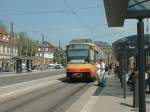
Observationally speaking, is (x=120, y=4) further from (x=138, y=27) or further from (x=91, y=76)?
(x=91, y=76)

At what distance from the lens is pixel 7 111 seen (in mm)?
15664

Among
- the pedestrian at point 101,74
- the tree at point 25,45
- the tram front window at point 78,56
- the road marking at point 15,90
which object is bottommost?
the road marking at point 15,90

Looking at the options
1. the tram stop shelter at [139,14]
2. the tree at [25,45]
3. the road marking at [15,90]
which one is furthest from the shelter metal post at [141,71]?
the tree at [25,45]

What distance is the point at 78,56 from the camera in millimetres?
34906

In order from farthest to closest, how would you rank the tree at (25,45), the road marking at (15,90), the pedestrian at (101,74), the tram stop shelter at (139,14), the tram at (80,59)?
the tree at (25,45)
the tram at (80,59)
the pedestrian at (101,74)
the road marking at (15,90)
the tram stop shelter at (139,14)

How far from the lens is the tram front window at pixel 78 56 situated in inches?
1367

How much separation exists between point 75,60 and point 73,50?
2.58 feet

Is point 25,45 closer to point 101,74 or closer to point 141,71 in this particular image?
point 101,74

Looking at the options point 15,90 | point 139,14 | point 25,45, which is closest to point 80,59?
point 15,90

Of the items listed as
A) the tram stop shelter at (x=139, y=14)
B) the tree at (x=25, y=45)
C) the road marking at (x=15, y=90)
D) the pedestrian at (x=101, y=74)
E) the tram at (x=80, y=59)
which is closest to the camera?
the tram stop shelter at (x=139, y=14)

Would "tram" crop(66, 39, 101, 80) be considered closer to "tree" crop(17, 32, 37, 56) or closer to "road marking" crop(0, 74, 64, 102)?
"road marking" crop(0, 74, 64, 102)

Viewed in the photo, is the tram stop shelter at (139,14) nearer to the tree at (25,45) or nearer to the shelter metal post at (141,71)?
the shelter metal post at (141,71)

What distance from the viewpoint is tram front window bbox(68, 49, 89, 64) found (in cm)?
3472

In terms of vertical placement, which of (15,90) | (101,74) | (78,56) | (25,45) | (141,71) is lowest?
(15,90)
